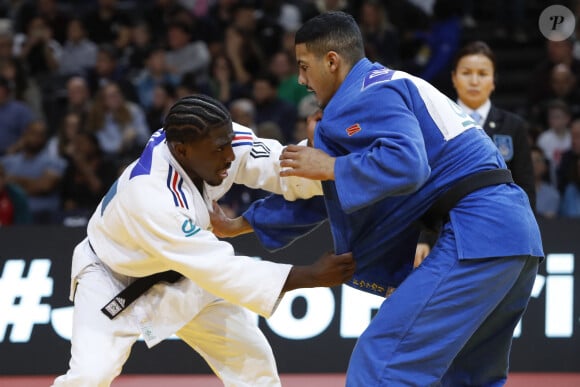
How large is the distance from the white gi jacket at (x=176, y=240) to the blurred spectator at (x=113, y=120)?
540cm

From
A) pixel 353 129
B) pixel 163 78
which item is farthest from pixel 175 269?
pixel 163 78

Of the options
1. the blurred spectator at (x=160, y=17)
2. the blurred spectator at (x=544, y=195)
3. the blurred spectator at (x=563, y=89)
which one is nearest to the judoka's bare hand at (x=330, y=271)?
the blurred spectator at (x=544, y=195)

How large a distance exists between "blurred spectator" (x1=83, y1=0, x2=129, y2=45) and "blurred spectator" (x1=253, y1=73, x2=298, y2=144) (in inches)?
107

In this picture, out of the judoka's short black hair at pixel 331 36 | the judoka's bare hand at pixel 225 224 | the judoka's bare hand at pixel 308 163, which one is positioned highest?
the judoka's short black hair at pixel 331 36

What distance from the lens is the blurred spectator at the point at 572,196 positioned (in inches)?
323

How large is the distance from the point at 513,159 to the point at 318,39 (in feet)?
6.98

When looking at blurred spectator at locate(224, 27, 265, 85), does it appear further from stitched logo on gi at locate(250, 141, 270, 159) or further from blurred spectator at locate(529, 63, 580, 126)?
stitched logo on gi at locate(250, 141, 270, 159)

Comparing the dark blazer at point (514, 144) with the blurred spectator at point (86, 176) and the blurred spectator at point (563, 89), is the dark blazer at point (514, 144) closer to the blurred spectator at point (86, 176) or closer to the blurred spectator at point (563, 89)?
the blurred spectator at point (563, 89)

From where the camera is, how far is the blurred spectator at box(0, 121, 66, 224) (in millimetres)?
9250

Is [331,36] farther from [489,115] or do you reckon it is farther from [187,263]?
[489,115]

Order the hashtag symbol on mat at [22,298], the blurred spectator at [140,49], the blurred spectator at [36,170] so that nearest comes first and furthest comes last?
the hashtag symbol on mat at [22,298], the blurred spectator at [36,170], the blurred spectator at [140,49]

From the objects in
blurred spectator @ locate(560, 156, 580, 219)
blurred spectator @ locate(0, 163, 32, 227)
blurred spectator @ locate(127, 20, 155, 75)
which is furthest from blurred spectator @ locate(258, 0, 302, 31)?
blurred spectator @ locate(560, 156, 580, 219)

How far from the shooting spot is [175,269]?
416cm

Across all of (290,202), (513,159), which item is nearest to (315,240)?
(513,159)
